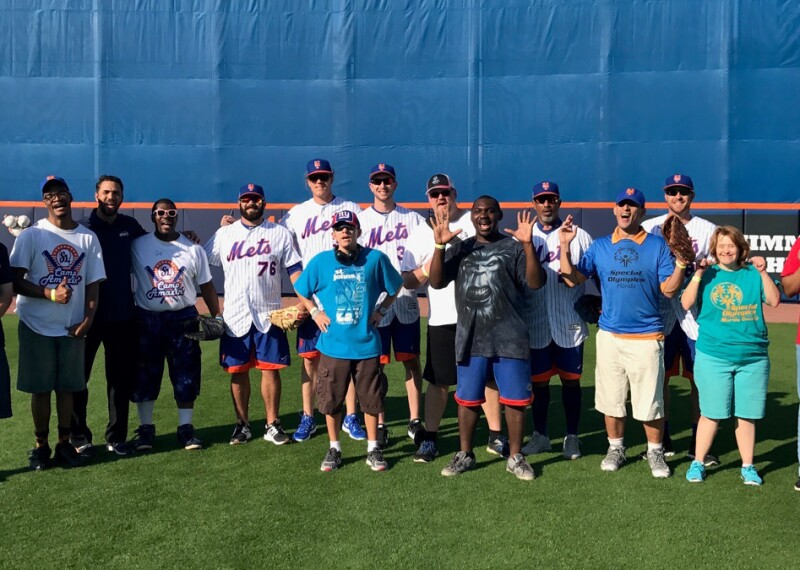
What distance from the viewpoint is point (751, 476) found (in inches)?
213

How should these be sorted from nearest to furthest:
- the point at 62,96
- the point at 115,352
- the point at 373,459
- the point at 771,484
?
the point at 771,484
the point at 373,459
the point at 115,352
the point at 62,96

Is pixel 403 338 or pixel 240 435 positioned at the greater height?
pixel 403 338

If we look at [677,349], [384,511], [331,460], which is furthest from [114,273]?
[677,349]

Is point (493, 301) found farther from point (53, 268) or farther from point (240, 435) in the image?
point (53, 268)

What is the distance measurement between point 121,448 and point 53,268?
147 cm

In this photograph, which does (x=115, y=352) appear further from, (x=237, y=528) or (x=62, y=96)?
(x=62, y=96)

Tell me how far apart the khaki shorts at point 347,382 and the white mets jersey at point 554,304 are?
1.21 m

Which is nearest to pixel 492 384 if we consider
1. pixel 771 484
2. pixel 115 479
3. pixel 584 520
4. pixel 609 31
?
pixel 584 520

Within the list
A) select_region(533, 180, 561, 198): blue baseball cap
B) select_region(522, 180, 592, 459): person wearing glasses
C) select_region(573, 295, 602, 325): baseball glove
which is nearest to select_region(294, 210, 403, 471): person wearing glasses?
select_region(522, 180, 592, 459): person wearing glasses

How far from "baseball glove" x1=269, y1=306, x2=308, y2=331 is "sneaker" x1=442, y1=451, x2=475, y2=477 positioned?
1.54 m

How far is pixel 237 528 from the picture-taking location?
467 cm

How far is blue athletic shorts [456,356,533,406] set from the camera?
5.58 metres

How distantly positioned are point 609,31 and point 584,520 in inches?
588

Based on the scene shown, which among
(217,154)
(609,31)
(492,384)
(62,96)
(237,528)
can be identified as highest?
(609,31)
